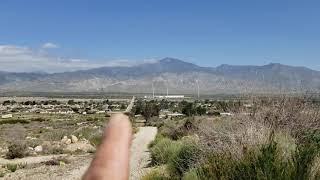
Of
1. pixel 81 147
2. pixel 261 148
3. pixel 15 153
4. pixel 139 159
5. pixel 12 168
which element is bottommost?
pixel 81 147

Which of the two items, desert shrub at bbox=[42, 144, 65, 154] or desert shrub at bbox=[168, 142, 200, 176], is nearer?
desert shrub at bbox=[168, 142, 200, 176]

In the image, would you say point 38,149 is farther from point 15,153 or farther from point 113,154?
point 113,154

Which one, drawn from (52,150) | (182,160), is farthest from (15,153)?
(182,160)

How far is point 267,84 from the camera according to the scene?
56.9ft

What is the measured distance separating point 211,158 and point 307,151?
2428mm

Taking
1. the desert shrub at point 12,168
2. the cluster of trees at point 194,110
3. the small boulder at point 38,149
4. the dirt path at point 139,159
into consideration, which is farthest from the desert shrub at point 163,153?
the cluster of trees at point 194,110

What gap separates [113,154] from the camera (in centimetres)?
114

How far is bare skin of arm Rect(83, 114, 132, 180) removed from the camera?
1099 mm

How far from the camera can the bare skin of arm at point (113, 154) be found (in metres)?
1.10

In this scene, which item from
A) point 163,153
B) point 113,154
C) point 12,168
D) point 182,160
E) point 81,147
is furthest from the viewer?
point 81,147

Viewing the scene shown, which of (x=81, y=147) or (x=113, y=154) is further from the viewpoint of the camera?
(x=81, y=147)

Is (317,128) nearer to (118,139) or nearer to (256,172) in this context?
(256,172)

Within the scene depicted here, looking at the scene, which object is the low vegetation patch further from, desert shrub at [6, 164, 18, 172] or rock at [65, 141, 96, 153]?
rock at [65, 141, 96, 153]

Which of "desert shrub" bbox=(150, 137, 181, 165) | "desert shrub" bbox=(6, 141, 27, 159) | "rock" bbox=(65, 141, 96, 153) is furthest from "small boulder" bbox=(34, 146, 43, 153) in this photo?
"desert shrub" bbox=(150, 137, 181, 165)
